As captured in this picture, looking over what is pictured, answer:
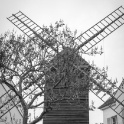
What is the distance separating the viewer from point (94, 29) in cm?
2008

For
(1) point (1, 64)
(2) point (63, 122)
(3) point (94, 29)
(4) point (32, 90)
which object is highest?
(3) point (94, 29)

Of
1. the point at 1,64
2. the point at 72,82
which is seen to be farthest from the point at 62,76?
the point at 1,64

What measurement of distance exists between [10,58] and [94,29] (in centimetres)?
850

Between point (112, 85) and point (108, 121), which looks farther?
point (108, 121)

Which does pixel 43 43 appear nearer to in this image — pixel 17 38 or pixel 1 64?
pixel 17 38

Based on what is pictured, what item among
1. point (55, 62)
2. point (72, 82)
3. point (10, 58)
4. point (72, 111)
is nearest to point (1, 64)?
point (10, 58)

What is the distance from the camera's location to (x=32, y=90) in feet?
45.6

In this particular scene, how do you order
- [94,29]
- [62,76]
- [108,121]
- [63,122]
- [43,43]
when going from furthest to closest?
1. [108,121]
2. [94,29]
3. [63,122]
4. [43,43]
5. [62,76]

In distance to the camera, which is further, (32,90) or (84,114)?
(84,114)

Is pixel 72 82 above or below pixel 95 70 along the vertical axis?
below

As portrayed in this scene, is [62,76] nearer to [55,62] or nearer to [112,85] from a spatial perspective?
[55,62]

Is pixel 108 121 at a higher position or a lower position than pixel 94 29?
lower

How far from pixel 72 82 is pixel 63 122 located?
19.7 feet

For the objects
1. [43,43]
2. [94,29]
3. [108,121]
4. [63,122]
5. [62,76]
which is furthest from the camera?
[108,121]
